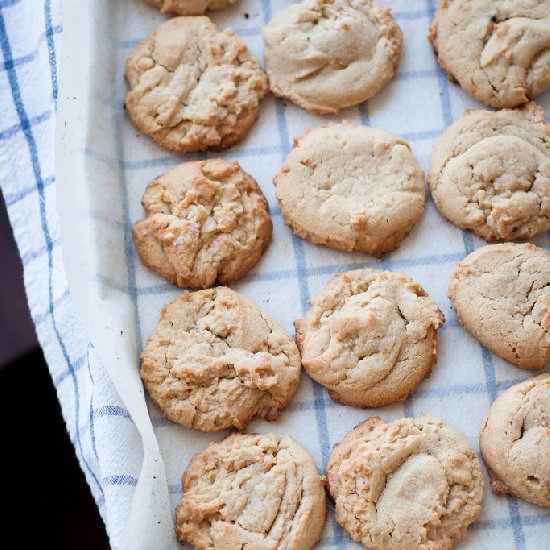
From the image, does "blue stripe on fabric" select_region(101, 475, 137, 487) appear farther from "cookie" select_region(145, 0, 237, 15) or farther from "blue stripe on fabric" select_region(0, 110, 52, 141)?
"cookie" select_region(145, 0, 237, 15)

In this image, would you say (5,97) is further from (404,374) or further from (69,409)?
(404,374)

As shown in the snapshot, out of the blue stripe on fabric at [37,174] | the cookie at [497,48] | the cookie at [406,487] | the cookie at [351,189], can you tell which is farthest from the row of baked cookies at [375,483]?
the cookie at [497,48]

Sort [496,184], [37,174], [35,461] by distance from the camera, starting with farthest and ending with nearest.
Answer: [35,461] → [37,174] → [496,184]

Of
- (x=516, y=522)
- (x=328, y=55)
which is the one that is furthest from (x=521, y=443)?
(x=328, y=55)

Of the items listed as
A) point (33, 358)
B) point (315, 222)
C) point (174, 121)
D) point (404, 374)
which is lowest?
point (33, 358)

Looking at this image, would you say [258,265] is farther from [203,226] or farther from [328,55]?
[328,55]

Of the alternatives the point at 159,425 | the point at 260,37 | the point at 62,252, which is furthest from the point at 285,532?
the point at 260,37

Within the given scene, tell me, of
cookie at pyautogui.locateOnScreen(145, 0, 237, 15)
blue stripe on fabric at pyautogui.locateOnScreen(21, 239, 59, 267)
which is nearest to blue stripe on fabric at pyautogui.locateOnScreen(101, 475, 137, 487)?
blue stripe on fabric at pyautogui.locateOnScreen(21, 239, 59, 267)
